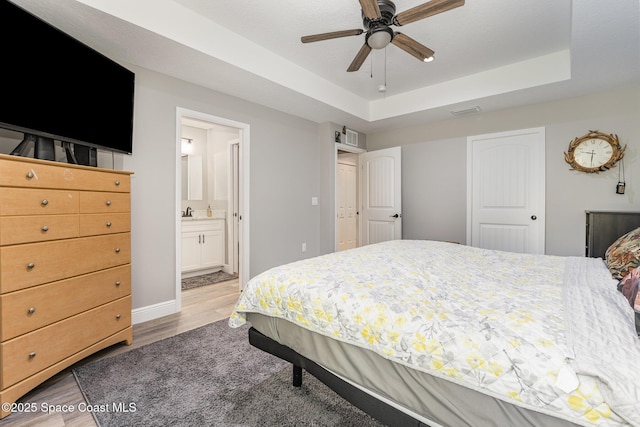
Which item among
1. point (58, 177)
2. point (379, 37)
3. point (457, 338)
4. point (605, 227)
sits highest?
point (379, 37)

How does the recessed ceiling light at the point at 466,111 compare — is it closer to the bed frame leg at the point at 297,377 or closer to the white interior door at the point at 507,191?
the white interior door at the point at 507,191

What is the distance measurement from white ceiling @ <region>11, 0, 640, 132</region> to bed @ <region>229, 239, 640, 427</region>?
2.06 meters

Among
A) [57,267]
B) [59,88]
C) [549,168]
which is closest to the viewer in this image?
[57,267]

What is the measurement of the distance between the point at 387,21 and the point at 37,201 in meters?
2.48

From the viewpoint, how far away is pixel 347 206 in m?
6.16

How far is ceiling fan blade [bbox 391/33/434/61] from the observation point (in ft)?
6.84

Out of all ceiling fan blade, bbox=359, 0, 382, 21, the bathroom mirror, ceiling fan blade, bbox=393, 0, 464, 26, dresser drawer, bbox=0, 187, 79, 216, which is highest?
ceiling fan blade, bbox=393, 0, 464, 26

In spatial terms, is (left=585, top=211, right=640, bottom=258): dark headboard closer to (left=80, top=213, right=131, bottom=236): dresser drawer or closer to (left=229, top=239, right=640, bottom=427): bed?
(left=229, top=239, right=640, bottom=427): bed

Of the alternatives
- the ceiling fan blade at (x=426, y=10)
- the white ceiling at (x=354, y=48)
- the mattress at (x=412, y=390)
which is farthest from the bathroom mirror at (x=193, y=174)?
the mattress at (x=412, y=390)

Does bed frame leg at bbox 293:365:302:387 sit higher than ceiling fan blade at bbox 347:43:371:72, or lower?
lower

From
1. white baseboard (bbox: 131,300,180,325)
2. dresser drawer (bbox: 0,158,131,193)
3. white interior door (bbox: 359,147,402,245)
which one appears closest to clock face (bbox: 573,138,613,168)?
white interior door (bbox: 359,147,402,245)

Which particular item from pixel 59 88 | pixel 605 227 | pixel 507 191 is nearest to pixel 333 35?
pixel 59 88

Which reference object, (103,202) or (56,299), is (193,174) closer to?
(103,202)

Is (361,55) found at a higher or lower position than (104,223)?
higher
